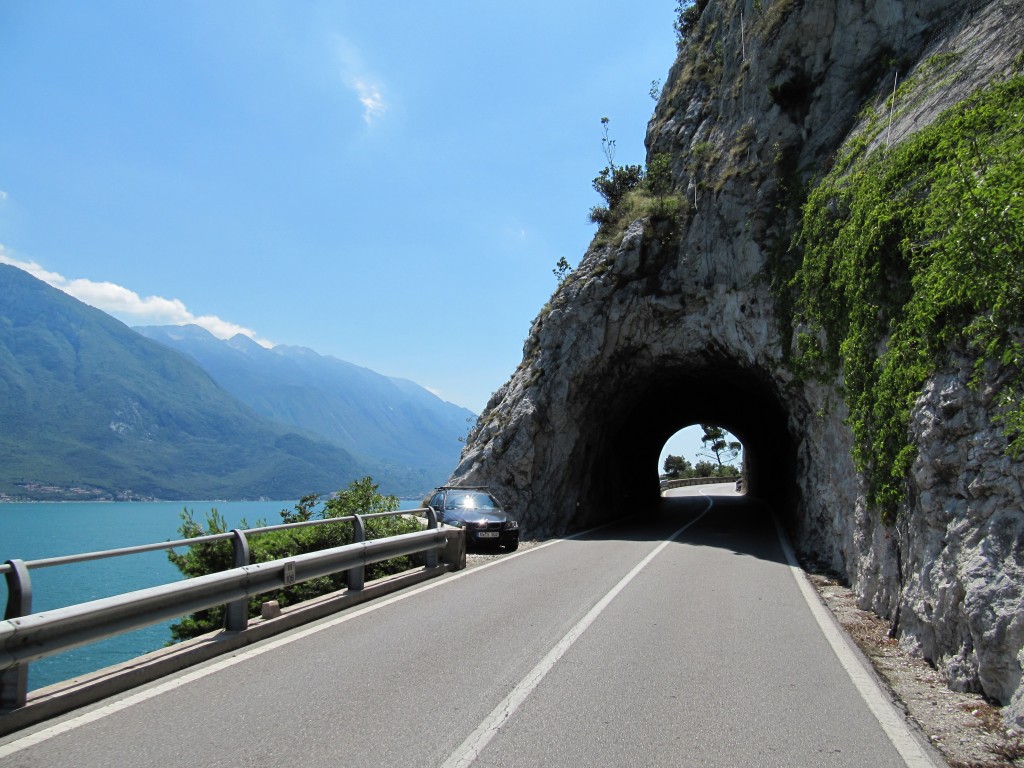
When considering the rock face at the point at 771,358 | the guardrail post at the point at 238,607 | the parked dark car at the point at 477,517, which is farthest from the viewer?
the parked dark car at the point at 477,517

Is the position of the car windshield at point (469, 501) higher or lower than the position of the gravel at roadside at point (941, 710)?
higher

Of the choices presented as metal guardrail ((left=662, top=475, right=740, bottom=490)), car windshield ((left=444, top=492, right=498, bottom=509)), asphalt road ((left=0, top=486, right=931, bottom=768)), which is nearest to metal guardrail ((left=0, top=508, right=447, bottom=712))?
asphalt road ((left=0, top=486, right=931, bottom=768))

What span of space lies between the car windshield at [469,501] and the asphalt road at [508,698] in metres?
8.22

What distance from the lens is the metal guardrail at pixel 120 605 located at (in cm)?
432

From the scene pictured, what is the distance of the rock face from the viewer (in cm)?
606

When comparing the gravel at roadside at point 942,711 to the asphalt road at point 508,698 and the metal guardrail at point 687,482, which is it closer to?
the asphalt road at point 508,698

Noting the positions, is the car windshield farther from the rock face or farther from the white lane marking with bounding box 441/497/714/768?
the white lane marking with bounding box 441/497/714/768

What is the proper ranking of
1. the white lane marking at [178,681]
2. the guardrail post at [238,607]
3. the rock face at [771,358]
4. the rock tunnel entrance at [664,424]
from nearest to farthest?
the white lane marking at [178,681]
the rock face at [771,358]
the guardrail post at [238,607]
the rock tunnel entrance at [664,424]

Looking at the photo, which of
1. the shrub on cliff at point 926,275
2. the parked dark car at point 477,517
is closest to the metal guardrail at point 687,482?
the parked dark car at point 477,517

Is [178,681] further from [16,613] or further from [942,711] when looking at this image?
[942,711]

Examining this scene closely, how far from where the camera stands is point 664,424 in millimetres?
38938

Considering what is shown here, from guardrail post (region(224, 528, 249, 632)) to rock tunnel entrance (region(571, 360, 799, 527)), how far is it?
16970 mm

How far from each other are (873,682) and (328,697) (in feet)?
15.9

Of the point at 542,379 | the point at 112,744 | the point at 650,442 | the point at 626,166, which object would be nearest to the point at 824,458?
the point at 542,379
